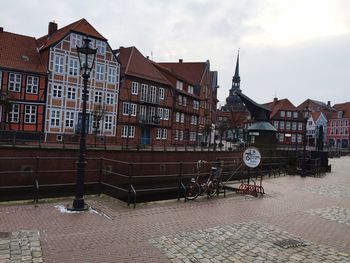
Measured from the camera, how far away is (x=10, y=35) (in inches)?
1470

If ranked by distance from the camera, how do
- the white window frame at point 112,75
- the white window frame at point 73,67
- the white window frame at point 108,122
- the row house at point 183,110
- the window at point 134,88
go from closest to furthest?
1. the white window frame at point 73,67
2. the white window frame at point 108,122
3. the white window frame at point 112,75
4. the window at point 134,88
5. the row house at point 183,110

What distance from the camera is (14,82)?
1294 inches

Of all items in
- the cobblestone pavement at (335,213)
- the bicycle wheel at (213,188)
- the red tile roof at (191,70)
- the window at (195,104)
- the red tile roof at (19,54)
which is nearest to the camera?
the cobblestone pavement at (335,213)

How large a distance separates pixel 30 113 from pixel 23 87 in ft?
8.02

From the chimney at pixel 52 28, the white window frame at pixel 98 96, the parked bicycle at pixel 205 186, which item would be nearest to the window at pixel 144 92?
the white window frame at pixel 98 96

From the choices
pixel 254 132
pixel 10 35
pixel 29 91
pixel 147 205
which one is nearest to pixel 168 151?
pixel 254 132

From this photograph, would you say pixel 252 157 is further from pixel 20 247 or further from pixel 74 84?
pixel 74 84

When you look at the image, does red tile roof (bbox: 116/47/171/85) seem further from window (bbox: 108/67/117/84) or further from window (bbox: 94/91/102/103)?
window (bbox: 94/91/102/103)

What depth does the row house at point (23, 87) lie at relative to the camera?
3238 centimetres

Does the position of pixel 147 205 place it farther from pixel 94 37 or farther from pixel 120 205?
pixel 94 37

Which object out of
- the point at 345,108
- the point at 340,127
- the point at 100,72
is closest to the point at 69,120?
the point at 100,72

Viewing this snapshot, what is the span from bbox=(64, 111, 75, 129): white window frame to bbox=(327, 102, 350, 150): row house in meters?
71.4

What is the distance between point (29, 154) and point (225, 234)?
52.5 ft

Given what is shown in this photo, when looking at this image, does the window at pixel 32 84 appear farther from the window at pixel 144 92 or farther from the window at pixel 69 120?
the window at pixel 144 92
